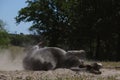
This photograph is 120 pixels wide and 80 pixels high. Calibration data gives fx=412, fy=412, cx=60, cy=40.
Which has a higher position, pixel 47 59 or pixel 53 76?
pixel 47 59

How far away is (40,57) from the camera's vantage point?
47.8 feet

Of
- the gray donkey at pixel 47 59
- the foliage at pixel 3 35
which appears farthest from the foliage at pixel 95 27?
the gray donkey at pixel 47 59

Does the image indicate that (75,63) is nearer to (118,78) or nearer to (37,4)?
(118,78)

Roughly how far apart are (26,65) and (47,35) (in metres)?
45.8

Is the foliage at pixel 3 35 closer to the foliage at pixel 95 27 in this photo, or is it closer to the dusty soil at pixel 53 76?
the foliage at pixel 95 27

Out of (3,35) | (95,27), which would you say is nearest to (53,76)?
(95,27)

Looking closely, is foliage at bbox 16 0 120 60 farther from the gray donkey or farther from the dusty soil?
the dusty soil

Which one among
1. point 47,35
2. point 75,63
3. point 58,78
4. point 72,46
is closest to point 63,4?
point 47,35

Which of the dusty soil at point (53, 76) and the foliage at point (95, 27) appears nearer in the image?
the dusty soil at point (53, 76)

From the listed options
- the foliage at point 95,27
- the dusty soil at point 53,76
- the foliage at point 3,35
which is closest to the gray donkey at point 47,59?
the dusty soil at point 53,76

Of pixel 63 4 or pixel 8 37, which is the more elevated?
pixel 63 4

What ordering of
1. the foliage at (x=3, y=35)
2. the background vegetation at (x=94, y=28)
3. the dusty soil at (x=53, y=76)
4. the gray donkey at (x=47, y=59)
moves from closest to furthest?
1. the dusty soil at (x=53, y=76)
2. the gray donkey at (x=47, y=59)
3. the background vegetation at (x=94, y=28)
4. the foliage at (x=3, y=35)

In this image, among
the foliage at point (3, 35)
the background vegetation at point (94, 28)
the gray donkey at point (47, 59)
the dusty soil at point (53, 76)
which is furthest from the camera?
the foliage at point (3, 35)

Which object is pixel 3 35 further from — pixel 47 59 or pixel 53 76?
pixel 53 76
